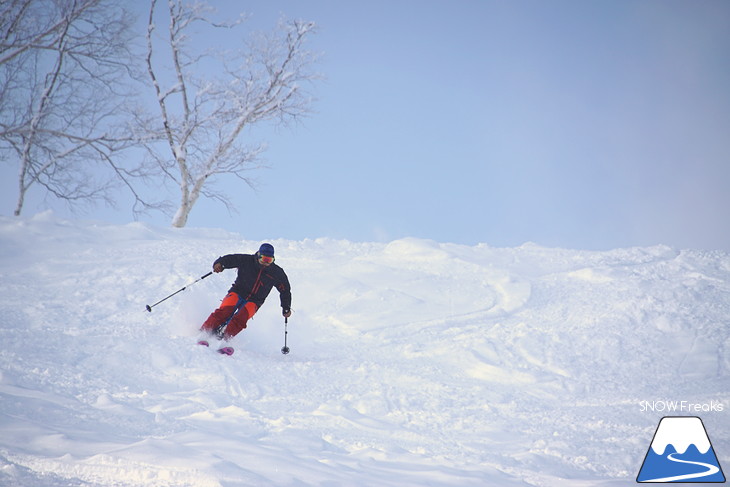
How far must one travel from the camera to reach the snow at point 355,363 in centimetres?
392

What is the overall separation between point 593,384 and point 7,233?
11.9 meters

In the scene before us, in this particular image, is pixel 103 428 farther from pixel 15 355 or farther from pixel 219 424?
pixel 15 355

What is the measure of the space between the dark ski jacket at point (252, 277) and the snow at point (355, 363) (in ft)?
2.70

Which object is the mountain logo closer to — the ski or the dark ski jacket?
the ski

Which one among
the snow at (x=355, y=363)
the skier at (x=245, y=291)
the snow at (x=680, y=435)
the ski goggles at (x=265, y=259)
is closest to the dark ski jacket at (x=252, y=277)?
the skier at (x=245, y=291)

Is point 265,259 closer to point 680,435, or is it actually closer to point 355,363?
point 355,363

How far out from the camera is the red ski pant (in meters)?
7.46

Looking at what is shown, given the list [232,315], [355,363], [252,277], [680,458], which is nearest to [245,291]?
[252,277]

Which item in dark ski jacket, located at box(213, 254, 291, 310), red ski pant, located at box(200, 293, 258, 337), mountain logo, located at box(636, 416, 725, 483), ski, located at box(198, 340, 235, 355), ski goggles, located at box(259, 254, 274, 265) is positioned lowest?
mountain logo, located at box(636, 416, 725, 483)

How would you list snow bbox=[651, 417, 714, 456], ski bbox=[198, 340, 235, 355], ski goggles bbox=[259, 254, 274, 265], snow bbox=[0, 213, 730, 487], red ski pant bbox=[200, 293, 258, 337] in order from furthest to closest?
ski goggles bbox=[259, 254, 274, 265]
red ski pant bbox=[200, 293, 258, 337]
ski bbox=[198, 340, 235, 355]
snow bbox=[651, 417, 714, 456]
snow bbox=[0, 213, 730, 487]

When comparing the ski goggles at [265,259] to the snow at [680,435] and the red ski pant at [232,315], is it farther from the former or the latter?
the snow at [680,435]

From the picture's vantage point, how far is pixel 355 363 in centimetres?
754

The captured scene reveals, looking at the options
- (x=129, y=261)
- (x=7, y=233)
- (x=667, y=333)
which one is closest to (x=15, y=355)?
(x=129, y=261)

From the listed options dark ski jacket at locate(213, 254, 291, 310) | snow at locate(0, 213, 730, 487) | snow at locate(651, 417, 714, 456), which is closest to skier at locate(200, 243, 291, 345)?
dark ski jacket at locate(213, 254, 291, 310)
